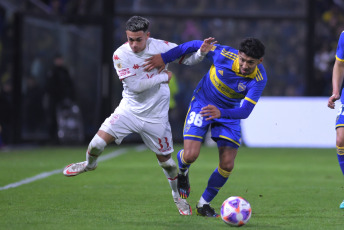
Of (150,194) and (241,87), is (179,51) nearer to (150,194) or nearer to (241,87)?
(241,87)

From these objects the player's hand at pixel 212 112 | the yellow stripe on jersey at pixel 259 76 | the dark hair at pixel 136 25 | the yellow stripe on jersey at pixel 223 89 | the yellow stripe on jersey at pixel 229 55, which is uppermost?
the dark hair at pixel 136 25

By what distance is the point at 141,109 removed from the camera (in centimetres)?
758

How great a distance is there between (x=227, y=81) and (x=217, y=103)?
10.2 inches

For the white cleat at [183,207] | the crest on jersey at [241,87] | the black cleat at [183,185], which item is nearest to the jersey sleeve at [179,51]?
the crest on jersey at [241,87]

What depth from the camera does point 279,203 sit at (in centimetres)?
836

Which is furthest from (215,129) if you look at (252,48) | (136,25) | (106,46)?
(106,46)

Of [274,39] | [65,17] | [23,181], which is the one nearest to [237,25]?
[274,39]

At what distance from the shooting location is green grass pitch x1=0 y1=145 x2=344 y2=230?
683 cm

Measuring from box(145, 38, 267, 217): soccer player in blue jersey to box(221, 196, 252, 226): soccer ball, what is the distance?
2.15 ft

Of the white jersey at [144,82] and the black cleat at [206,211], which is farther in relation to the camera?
the white jersey at [144,82]

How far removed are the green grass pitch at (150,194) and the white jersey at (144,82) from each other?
99cm

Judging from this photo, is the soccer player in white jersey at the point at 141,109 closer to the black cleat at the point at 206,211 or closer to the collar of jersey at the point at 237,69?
the black cleat at the point at 206,211

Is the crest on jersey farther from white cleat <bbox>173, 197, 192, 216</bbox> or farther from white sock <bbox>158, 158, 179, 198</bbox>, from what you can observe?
white cleat <bbox>173, 197, 192, 216</bbox>

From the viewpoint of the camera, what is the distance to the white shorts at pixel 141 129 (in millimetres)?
7512
